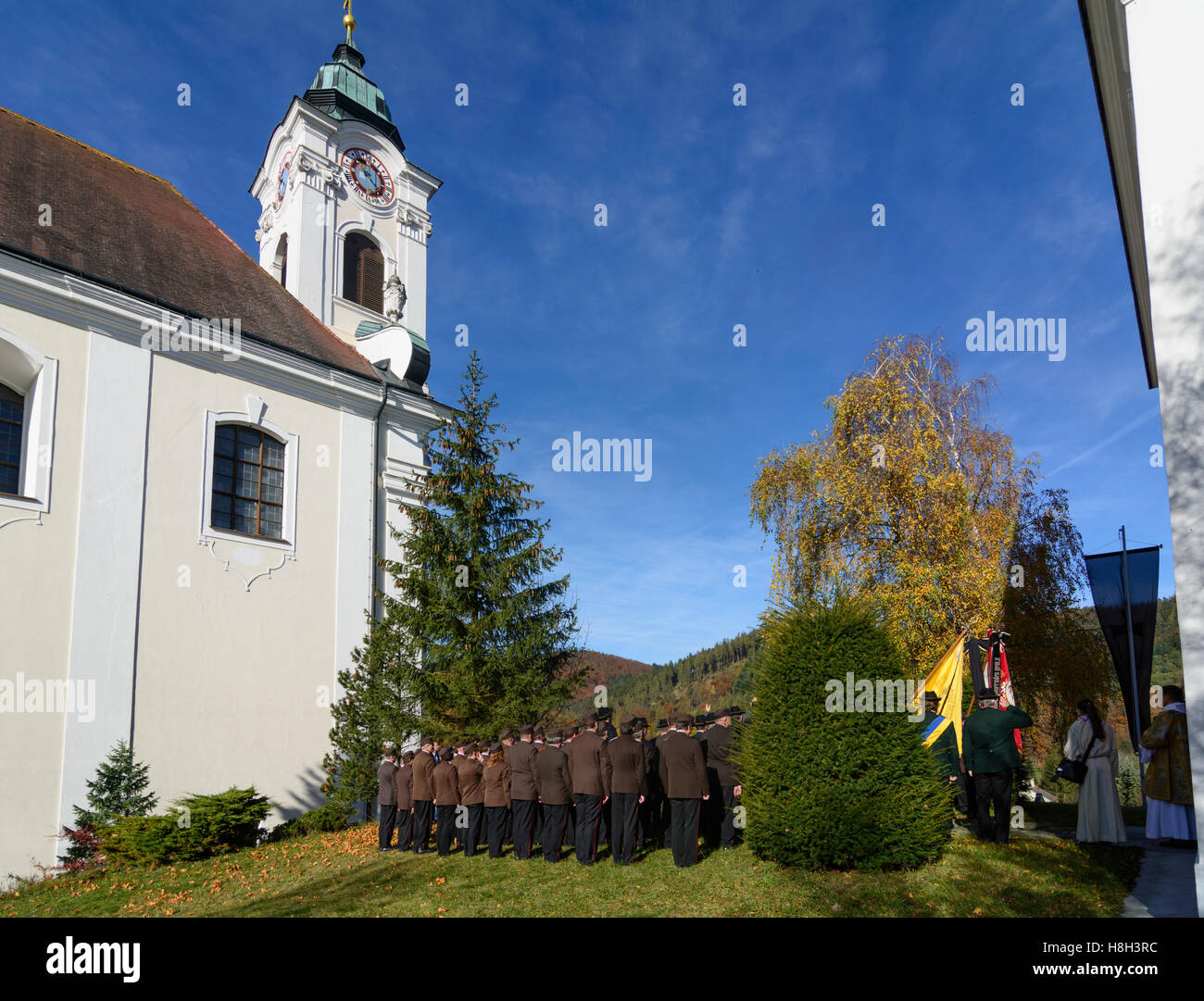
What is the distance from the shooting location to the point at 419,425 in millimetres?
19547

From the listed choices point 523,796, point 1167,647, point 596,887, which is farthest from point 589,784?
point 1167,647

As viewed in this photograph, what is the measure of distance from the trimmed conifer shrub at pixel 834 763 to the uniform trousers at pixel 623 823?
6.27ft

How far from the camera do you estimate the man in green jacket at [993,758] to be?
877 cm

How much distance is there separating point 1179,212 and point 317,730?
15330mm

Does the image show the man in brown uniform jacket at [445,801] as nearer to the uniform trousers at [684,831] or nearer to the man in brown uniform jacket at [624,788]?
the man in brown uniform jacket at [624,788]

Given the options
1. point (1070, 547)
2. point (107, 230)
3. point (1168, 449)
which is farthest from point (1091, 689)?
point (107, 230)

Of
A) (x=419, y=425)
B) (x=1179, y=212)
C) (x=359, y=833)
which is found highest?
(x=419, y=425)

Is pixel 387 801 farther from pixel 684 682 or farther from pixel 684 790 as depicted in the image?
pixel 684 682

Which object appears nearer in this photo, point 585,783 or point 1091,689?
point 585,783

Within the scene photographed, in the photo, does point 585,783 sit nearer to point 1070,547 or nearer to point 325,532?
point 325,532

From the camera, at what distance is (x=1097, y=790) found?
9305mm

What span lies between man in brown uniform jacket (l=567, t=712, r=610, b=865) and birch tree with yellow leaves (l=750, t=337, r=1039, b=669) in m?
8.60

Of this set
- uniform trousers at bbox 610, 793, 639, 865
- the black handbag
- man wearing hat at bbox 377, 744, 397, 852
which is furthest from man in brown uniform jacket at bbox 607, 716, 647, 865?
the black handbag

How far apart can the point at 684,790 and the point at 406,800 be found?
4745 mm
